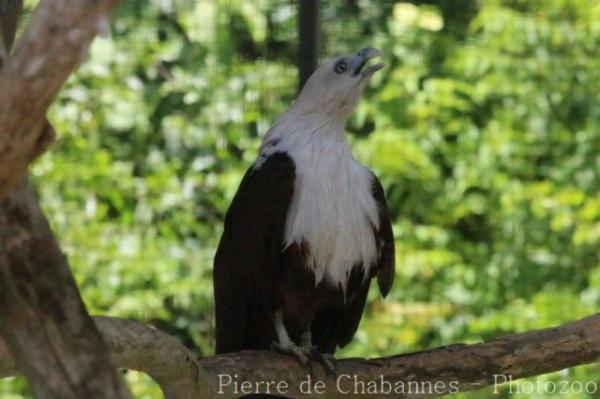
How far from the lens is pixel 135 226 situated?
4715 millimetres

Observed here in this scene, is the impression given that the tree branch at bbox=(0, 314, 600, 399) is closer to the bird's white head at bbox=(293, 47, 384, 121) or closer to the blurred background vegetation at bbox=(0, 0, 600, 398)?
the bird's white head at bbox=(293, 47, 384, 121)

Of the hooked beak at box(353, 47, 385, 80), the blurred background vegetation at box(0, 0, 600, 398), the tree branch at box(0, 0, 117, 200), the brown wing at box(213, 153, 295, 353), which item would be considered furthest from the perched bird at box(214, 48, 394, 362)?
the tree branch at box(0, 0, 117, 200)

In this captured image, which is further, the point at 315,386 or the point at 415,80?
the point at 415,80

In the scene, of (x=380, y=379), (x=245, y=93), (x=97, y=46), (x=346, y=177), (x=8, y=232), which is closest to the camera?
(x=8, y=232)

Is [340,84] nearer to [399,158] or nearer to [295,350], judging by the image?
[295,350]

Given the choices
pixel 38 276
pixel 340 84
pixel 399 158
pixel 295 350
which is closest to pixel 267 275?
pixel 295 350

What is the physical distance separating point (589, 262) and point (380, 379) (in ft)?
7.10

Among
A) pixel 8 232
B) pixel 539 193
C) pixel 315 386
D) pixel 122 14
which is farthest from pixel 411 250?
pixel 8 232

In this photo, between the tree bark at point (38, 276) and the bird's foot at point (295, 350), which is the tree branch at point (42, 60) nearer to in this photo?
the tree bark at point (38, 276)

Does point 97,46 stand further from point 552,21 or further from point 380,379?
point 380,379

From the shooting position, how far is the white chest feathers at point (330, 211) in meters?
3.13

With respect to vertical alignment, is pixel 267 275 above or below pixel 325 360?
above

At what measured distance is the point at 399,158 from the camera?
473 centimetres

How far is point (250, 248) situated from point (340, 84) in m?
0.62
